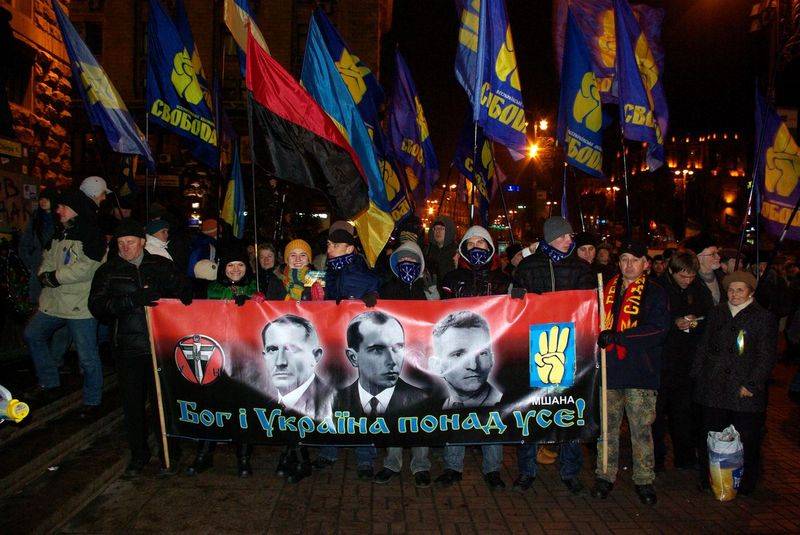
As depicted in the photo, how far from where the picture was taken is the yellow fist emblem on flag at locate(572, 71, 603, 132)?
7957 millimetres

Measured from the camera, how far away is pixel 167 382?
5.53 metres

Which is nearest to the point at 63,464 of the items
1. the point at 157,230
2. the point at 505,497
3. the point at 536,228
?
the point at 157,230

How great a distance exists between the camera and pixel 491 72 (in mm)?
7113

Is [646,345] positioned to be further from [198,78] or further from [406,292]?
[198,78]

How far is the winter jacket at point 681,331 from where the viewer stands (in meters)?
6.01

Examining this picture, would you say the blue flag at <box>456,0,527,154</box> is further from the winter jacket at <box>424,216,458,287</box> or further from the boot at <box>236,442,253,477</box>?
the boot at <box>236,442,253,477</box>

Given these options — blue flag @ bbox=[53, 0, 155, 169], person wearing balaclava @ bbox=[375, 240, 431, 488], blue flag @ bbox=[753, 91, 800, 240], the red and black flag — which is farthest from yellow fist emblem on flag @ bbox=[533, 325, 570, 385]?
blue flag @ bbox=[53, 0, 155, 169]

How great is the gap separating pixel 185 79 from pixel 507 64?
3.96 m

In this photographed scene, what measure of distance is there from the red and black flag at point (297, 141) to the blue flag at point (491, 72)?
6.31ft

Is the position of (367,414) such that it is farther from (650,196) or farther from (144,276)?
(650,196)

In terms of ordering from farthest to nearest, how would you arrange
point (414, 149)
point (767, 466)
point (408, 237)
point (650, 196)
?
point (650, 196), point (414, 149), point (408, 237), point (767, 466)

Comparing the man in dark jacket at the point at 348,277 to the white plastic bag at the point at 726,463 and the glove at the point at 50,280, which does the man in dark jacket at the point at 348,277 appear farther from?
the white plastic bag at the point at 726,463

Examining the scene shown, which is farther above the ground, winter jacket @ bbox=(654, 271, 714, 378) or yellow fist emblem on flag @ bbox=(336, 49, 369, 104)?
yellow fist emblem on flag @ bbox=(336, 49, 369, 104)

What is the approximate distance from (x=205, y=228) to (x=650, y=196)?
74132 mm
